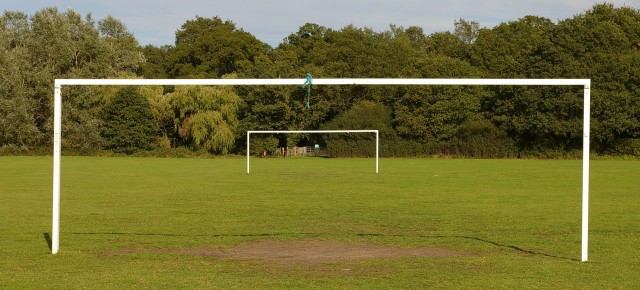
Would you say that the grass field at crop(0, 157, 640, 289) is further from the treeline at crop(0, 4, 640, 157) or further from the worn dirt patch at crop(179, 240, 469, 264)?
the treeline at crop(0, 4, 640, 157)

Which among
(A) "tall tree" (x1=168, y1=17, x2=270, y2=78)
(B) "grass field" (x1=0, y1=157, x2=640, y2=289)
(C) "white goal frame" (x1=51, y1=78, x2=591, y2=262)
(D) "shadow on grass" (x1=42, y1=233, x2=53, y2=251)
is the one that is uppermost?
(A) "tall tree" (x1=168, y1=17, x2=270, y2=78)

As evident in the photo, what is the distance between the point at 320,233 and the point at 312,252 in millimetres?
2761

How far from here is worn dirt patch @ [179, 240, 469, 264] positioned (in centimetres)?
1283

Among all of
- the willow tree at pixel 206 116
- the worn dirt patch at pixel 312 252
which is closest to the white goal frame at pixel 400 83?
the worn dirt patch at pixel 312 252

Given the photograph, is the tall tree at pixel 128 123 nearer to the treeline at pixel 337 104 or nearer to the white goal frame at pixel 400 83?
the treeline at pixel 337 104

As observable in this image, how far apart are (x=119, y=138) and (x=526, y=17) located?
149 feet

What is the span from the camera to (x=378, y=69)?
8556cm

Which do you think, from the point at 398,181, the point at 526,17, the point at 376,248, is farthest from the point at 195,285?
the point at 526,17

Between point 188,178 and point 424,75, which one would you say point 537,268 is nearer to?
point 188,178

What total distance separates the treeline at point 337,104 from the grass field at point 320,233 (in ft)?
126

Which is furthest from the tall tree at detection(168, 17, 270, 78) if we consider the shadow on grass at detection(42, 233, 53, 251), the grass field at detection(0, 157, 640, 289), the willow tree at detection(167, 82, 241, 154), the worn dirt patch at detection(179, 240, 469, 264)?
the worn dirt patch at detection(179, 240, 469, 264)

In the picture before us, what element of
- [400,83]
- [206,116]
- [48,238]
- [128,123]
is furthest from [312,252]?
[128,123]

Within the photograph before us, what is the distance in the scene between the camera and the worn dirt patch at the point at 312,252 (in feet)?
42.1

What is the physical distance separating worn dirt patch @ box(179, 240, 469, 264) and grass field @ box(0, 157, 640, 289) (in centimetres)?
24
